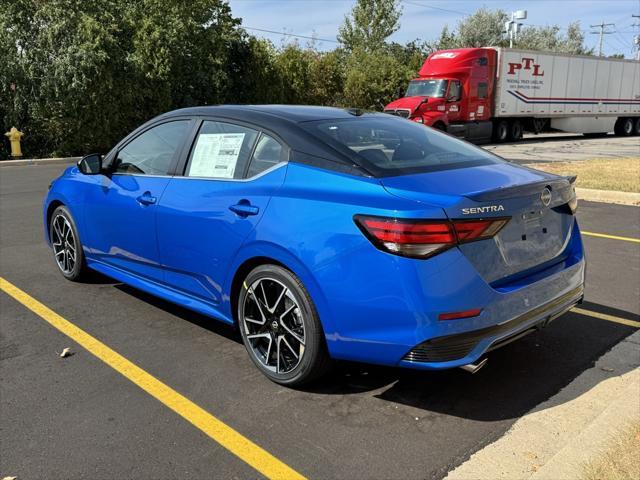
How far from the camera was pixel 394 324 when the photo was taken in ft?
9.32

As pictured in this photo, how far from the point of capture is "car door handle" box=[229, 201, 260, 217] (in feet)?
11.0

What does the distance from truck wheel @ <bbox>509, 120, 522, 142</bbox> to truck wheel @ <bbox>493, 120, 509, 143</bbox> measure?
0.46 metres

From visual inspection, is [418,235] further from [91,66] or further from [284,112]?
[91,66]

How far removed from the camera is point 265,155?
3527mm

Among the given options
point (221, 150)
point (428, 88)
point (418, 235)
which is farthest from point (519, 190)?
point (428, 88)

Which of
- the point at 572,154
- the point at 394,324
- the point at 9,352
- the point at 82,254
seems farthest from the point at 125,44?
the point at 394,324

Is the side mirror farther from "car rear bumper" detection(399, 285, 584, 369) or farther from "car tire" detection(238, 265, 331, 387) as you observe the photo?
"car rear bumper" detection(399, 285, 584, 369)

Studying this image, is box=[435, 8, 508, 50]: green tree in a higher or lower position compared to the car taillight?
higher

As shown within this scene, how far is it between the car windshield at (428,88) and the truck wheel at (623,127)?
1422cm

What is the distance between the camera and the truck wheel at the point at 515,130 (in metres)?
25.9

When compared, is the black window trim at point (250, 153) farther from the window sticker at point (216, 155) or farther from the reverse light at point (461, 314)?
the reverse light at point (461, 314)

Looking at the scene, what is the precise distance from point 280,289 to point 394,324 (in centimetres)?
75

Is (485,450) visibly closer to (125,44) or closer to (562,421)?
(562,421)

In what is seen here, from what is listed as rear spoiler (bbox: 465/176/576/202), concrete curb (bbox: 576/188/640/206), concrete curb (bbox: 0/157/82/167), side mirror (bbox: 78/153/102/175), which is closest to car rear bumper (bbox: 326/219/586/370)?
rear spoiler (bbox: 465/176/576/202)
